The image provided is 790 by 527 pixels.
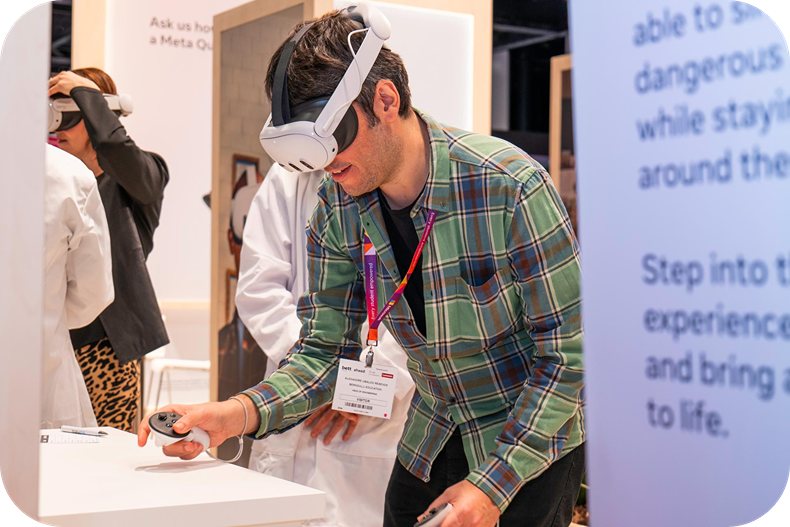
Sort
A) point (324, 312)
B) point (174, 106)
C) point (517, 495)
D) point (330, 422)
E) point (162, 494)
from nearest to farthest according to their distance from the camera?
point (162, 494) < point (517, 495) < point (324, 312) < point (330, 422) < point (174, 106)

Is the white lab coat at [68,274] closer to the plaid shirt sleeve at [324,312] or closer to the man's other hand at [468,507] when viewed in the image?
the plaid shirt sleeve at [324,312]

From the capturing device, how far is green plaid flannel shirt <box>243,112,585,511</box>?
1.34m

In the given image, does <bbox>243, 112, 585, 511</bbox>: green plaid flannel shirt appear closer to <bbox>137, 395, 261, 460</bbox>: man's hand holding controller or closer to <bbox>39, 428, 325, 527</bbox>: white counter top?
<bbox>137, 395, 261, 460</bbox>: man's hand holding controller

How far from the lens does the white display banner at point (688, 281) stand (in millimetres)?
872

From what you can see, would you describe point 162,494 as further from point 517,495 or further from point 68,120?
point 68,120

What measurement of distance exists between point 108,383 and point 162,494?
1.38 meters

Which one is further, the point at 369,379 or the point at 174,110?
the point at 174,110

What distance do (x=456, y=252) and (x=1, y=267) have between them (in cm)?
74

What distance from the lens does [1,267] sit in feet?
2.99

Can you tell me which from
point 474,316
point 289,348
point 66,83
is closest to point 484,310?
point 474,316

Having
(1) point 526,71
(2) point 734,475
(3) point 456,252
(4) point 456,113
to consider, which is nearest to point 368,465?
(3) point 456,252

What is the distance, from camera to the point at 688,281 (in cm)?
88

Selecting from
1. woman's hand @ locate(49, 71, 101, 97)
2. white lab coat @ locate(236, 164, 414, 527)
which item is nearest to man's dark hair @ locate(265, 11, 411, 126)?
white lab coat @ locate(236, 164, 414, 527)

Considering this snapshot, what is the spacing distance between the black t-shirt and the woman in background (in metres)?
1.18
